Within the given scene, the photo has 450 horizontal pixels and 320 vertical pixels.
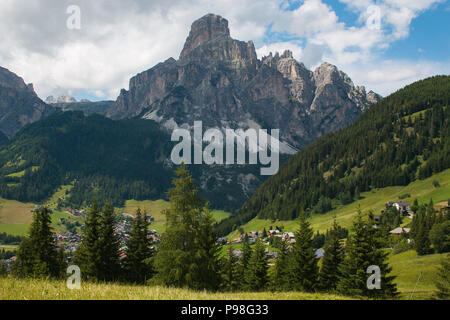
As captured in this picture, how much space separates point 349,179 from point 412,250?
95.5 meters

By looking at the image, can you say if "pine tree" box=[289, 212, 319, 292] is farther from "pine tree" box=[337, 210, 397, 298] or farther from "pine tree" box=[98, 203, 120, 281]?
"pine tree" box=[98, 203, 120, 281]

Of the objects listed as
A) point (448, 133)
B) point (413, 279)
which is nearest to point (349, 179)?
point (448, 133)

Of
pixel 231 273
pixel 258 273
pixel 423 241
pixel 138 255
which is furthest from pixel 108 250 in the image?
pixel 423 241

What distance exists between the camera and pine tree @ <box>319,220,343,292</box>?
4572cm

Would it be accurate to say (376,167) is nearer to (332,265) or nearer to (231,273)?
(231,273)

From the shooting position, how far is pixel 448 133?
560 feet

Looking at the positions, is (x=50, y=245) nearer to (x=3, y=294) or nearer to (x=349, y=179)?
(x=3, y=294)

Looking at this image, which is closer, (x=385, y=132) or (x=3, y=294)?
(x=3, y=294)

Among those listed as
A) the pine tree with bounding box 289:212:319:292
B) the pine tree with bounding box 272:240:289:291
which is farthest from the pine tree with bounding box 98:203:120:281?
the pine tree with bounding box 272:240:289:291

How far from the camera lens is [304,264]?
143 ft

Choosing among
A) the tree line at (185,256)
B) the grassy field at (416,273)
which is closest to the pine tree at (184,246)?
the tree line at (185,256)

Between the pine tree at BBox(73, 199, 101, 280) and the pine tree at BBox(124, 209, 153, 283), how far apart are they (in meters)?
4.34

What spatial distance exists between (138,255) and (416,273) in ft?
196

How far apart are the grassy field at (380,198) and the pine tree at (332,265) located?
3222 inches
